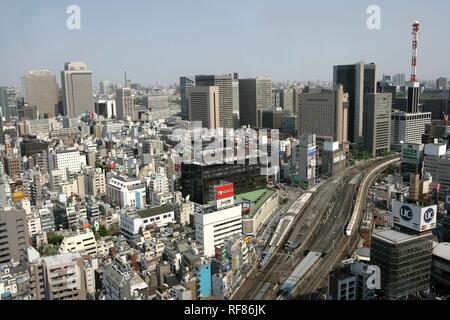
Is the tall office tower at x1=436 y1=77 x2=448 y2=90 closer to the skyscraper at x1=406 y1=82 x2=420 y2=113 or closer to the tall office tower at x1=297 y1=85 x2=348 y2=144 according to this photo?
the skyscraper at x1=406 y1=82 x2=420 y2=113

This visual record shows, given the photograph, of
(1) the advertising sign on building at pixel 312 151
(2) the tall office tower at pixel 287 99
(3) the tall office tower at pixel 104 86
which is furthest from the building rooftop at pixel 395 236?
(2) the tall office tower at pixel 287 99

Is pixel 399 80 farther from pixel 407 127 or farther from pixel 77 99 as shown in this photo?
pixel 77 99

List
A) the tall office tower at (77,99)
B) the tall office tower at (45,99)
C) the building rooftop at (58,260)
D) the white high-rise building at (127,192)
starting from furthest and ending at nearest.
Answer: the tall office tower at (77,99)
the tall office tower at (45,99)
the white high-rise building at (127,192)
the building rooftop at (58,260)

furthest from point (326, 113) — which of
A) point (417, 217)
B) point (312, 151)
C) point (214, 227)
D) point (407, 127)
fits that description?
point (417, 217)

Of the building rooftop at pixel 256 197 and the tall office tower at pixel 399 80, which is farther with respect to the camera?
the tall office tower at pixel 399 80

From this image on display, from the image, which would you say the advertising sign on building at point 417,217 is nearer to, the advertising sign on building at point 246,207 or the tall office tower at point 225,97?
the advertising sign on building at point 246,207

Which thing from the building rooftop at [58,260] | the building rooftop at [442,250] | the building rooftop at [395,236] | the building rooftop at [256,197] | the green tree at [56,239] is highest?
the building rooftop at [395,236]
